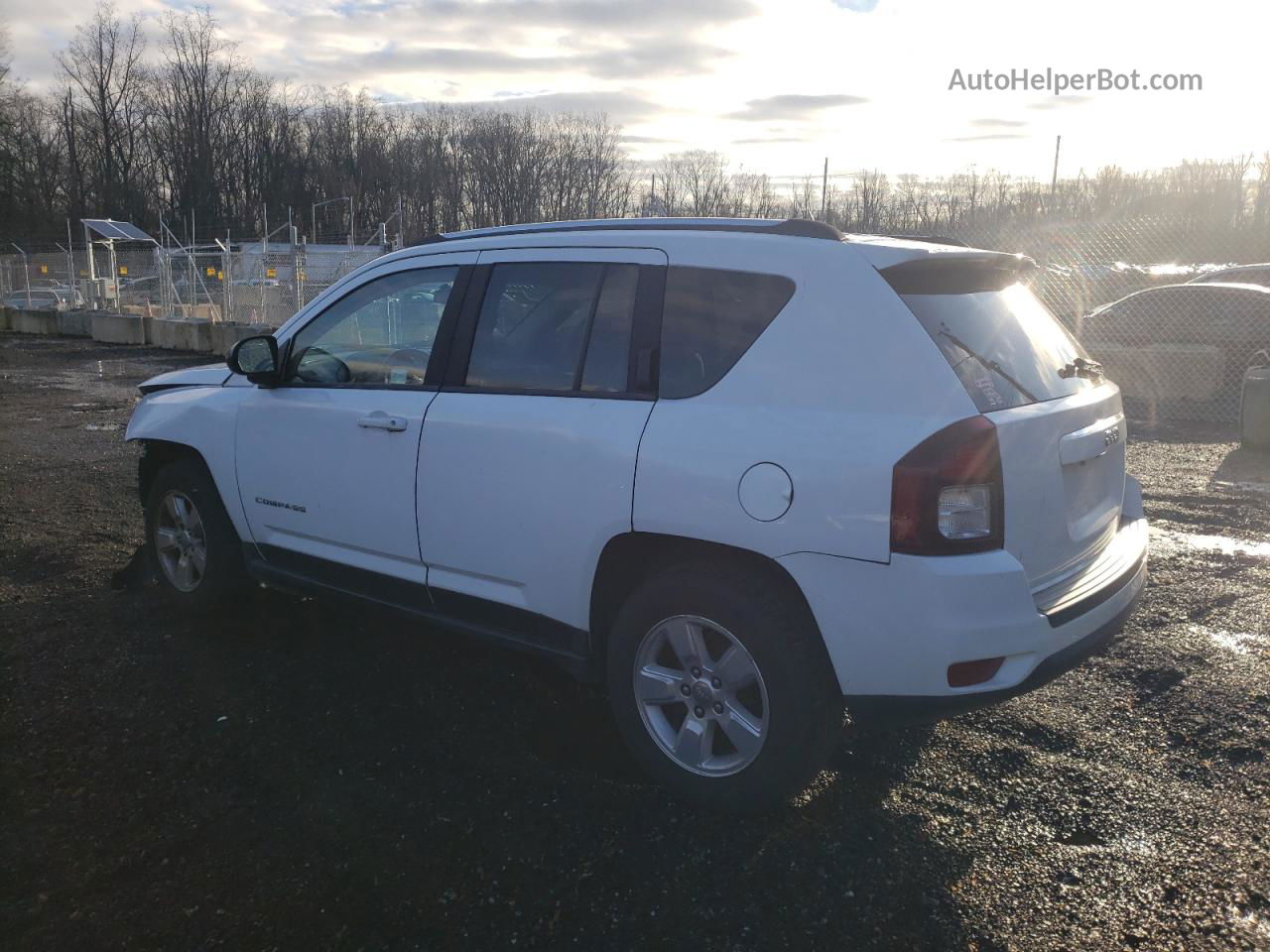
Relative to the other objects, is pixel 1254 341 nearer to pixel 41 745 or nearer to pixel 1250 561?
pixel 1250 561

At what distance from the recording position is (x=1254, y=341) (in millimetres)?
12664

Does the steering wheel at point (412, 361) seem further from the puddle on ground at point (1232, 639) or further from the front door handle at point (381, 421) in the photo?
the puddle on ground at point (1232, 639)

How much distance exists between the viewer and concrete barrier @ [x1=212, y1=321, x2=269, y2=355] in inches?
822

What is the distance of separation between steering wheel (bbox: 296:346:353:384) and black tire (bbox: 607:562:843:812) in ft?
5.96

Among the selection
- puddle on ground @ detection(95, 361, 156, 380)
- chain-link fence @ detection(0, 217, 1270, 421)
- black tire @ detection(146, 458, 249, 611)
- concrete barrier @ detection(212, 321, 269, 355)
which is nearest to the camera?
black tire @ detection(146, 458, 249, 611)

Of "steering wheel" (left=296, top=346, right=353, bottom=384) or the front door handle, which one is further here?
"steering wheel" (left=296, top=346, right=353, bottom=384)

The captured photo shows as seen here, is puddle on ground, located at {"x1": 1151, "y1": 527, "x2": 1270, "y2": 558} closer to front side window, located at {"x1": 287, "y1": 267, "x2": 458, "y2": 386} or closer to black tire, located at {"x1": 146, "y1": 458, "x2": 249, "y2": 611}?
front side window, located at {"x1": 287, "y1": 267, "x2": 458, "y2": 386}

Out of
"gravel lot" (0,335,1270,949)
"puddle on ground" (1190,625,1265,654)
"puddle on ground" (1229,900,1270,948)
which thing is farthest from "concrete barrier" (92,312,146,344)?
"puddle on ground" (1229,900,1270,948)

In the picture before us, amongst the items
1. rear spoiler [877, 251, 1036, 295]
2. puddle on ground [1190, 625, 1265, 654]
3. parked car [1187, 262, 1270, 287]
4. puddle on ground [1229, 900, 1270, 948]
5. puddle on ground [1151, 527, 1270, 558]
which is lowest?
puddle on ground [1229, 900, 1270, 948]

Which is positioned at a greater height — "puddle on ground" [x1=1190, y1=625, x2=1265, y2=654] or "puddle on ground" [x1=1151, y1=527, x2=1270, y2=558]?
"puddle on ground" [x1=1151, y1=527, x2=1270, y2=558]

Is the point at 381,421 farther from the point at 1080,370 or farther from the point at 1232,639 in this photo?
the point at 1232,639

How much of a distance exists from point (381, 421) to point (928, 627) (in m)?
2.28

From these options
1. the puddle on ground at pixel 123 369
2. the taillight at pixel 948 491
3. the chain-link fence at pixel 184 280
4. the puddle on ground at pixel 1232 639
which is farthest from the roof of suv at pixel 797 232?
the chain-link fence at pixel 184 280

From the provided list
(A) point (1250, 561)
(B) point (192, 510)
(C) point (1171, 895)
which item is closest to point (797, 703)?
(C) point (1171, 895)
